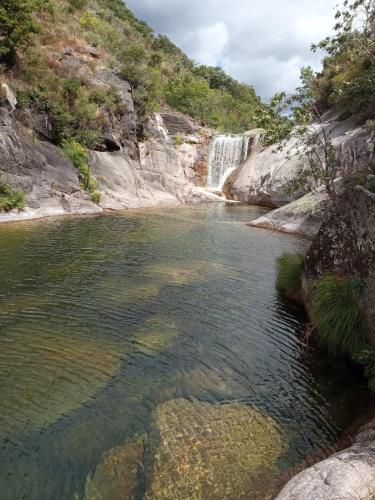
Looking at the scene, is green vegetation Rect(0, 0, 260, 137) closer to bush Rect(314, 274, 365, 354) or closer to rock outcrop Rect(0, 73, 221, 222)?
rock outcrop Rect(0, 73, 221, 222)

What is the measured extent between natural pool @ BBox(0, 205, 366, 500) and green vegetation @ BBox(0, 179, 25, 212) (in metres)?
9.97

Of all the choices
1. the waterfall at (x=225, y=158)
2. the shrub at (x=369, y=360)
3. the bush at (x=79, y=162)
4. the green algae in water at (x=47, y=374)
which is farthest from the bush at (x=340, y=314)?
the waterfall at (x=225, y=158)

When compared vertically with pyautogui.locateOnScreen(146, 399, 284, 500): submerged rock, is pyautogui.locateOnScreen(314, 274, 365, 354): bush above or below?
above

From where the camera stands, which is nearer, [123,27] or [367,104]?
[367,104]

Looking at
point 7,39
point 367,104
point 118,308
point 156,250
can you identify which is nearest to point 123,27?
point 7,39

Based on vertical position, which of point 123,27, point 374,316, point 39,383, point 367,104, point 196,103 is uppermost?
point 123,27

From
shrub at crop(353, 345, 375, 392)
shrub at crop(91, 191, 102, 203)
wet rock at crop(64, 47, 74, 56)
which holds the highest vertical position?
wet rock at crop(64, 47, 74, 56)

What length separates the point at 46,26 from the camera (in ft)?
134

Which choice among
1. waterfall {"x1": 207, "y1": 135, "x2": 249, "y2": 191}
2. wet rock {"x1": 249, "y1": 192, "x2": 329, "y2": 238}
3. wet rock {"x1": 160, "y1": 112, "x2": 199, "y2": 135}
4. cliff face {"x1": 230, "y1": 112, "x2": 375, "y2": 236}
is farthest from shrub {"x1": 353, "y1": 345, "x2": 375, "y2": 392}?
wet rock {"x1": 160, "y1": 112, "x2": 199, "y2": 135}

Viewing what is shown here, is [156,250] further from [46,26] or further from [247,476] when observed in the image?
[46,26]

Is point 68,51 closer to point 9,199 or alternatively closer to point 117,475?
point 9,199

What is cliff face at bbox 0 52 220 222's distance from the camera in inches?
1080

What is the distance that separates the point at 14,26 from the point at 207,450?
1386 inches

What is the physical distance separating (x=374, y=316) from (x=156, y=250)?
12462 millimetres
